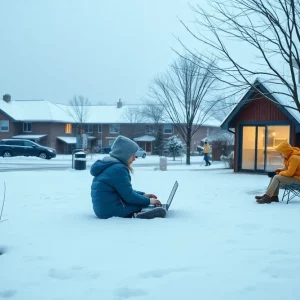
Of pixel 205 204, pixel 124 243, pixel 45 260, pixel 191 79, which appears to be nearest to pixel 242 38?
pixel 205 204

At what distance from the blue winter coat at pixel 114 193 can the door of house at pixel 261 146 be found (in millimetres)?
14844

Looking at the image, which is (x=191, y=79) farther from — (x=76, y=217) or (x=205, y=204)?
(x=76, y=217)

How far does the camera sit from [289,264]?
4.45 metres

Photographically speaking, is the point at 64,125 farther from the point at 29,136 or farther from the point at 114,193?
the point at 114,193

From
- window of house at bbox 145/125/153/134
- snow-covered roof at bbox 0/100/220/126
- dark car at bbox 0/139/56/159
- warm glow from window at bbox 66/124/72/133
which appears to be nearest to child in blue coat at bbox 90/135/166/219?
dark car at bbox 0/139/56/159

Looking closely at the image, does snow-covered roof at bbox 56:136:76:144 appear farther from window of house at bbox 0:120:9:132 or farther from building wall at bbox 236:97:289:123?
building wall at bbox 236:97:289:123

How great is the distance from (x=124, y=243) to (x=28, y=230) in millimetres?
1586

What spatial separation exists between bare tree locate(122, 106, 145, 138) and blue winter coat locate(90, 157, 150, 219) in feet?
180

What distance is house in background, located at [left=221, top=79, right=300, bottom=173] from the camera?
19.8 metres

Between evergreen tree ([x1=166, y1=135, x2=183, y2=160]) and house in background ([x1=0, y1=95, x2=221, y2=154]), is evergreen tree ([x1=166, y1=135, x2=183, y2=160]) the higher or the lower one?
the lower one

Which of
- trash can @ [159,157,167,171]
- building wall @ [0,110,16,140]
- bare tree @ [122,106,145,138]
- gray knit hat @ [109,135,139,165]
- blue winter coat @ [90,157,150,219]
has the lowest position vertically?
trash can @ [159,157,167,171]

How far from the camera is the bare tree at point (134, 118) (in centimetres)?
6172

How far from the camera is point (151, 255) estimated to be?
4777 mm

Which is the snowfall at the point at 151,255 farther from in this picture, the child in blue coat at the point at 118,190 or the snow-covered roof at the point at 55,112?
the snow-covered roof at the point at 55,112
